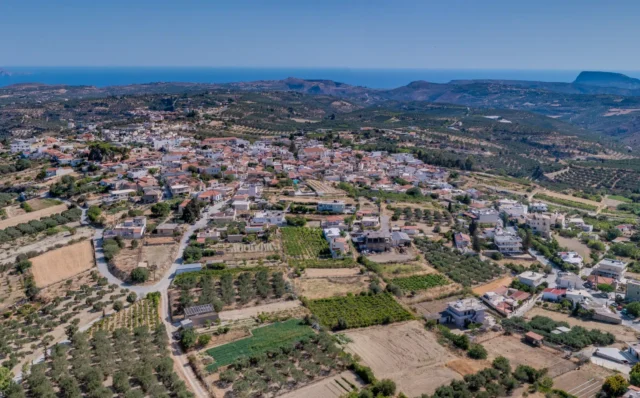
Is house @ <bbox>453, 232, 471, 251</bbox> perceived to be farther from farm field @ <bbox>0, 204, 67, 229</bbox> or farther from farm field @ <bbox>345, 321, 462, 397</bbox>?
farm field @ <bbox>0, 204, 67, 229</bbox>

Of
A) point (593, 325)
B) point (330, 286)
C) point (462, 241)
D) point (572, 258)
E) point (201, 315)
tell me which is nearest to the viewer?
point (201, 315)

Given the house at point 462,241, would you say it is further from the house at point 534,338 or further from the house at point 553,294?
the house at point 534,338

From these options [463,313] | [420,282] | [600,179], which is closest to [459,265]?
[420,282]

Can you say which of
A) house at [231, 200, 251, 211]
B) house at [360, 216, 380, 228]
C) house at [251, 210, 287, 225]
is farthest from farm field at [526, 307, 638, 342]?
house at [231, 200, 251, 211]

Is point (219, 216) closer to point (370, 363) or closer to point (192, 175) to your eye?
point (192, 175)

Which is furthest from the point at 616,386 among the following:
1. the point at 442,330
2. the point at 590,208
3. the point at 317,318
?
the point at 590,208

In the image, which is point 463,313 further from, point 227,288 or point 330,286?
point 227,288
